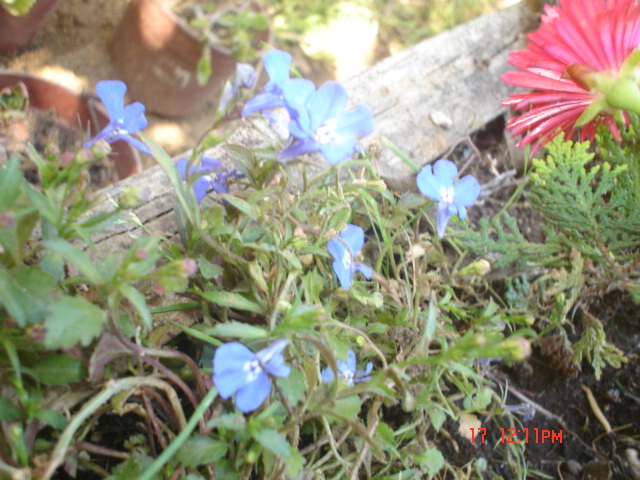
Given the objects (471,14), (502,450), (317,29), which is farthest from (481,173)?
(471,14)

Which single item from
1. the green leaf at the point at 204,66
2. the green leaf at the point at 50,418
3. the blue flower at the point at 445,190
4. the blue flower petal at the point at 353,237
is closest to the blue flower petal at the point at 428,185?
the blue flower at the point at 445,190

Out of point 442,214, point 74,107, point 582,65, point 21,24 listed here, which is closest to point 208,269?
point 442,214

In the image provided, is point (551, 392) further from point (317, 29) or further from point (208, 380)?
point (317, 29)

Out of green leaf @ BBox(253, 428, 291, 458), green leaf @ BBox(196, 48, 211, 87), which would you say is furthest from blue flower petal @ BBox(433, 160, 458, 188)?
green leaf @ BBox(196, 48, 211, 87)

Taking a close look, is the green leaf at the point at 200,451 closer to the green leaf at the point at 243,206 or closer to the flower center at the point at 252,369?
the flower center at the point at 252,369

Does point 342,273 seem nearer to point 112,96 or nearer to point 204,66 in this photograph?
point 112,96

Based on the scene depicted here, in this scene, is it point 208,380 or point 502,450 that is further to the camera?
point 502,450

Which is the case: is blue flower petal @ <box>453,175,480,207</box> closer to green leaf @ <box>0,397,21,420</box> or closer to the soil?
the soil
